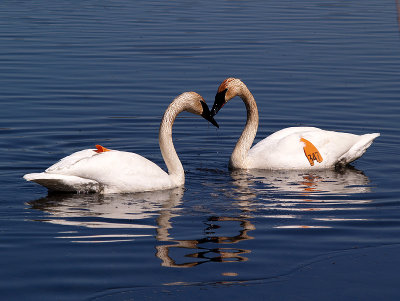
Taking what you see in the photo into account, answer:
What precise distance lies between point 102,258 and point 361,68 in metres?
13.5

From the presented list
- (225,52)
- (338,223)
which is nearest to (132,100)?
(225,52)

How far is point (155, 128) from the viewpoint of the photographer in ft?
48.8

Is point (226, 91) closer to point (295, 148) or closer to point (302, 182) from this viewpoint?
point (295, 148)

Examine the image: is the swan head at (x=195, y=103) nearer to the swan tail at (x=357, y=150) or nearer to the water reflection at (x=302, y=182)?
the water reflection at (x=302, y=182)

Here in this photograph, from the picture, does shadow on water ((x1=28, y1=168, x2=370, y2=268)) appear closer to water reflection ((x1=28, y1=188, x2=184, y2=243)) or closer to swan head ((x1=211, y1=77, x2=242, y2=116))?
water reflection ((x1=28, y1=188, x2=184, y2=243))

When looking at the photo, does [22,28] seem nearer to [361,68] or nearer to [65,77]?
[65,77]

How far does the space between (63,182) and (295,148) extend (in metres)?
3.95

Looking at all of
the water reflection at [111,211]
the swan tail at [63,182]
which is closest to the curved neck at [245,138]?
the water reflection at [111,211]

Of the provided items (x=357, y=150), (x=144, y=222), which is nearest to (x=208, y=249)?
(x=144, y=222)

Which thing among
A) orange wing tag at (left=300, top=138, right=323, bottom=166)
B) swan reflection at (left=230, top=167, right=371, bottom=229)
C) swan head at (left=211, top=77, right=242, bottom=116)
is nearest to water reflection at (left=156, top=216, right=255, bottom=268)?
swan reflection at (left=230, top=167, right=371, bottom=229)

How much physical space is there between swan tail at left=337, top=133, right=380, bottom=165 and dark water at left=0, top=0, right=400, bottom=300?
0.21 metres

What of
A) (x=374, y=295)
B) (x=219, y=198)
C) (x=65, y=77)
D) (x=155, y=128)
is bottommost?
(x=374, y=295)

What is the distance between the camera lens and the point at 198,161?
512 inches

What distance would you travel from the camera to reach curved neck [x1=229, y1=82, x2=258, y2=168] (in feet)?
42.4
